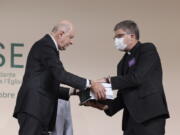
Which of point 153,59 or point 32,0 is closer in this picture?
point 153,59

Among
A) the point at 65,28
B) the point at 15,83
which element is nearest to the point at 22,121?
the point at 65,28

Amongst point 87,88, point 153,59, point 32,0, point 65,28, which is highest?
point 32,0

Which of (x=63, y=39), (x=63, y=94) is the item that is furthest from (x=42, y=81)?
(x=63, y=94)

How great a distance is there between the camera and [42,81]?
3.44 meters

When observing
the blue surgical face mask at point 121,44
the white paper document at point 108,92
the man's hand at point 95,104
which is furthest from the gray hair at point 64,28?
the man's hand at point 95,104

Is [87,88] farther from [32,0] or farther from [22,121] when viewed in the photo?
[32,0]

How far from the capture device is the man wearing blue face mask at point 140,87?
3.42 metres

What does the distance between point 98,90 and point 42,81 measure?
17.5 inches

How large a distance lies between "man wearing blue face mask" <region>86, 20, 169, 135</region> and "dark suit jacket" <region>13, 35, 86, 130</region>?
43 cm

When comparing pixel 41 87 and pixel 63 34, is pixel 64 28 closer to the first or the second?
pixel 63 34

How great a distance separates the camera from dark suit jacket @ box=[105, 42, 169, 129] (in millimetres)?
3414

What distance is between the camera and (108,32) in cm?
526

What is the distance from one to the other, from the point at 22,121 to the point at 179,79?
8.22 ft

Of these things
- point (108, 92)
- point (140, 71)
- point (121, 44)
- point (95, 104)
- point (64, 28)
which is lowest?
point (95, 104)
